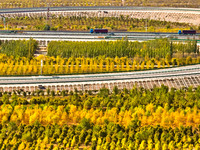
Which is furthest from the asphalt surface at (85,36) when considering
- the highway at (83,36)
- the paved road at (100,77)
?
the paved road at (100,77)

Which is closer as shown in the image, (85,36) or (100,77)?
(100,77)

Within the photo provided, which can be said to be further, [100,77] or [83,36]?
[83,36]

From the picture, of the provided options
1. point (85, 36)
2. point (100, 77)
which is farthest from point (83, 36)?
point (100, 77)

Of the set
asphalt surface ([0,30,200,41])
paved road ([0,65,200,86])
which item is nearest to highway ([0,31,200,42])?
asphalt surface ([0,30,200,41])

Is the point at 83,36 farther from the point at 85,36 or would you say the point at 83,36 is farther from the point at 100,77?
the point at 100,77

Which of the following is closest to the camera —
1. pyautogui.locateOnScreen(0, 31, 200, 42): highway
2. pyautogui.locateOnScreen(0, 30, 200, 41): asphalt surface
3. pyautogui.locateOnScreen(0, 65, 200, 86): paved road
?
pyautogui.locateOnScreen(0, 65, 200, 86): paved road

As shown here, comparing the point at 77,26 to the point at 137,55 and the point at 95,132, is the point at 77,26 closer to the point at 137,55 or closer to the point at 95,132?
the point at 137,55

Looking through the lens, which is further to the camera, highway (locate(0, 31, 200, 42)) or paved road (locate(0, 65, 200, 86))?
highway (locate(0, 31, 200, 42))

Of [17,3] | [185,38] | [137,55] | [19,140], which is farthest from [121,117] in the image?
[17,3]

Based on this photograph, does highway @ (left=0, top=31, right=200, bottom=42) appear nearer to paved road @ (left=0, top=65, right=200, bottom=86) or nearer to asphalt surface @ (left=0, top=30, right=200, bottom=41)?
asphalt surface @ (left=0, top=30, right=200, bottom=41)

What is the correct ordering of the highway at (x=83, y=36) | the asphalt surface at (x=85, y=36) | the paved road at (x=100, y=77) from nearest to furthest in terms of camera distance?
the paved road at (x=100, y=77)
the highway at (x=83, y=36)
the asphalt surface at (x=85, y=36)

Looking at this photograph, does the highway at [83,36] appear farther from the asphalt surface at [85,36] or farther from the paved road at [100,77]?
the paved road at [100,77]

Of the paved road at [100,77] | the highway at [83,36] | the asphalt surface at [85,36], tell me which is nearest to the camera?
the paved road at [100,77]
